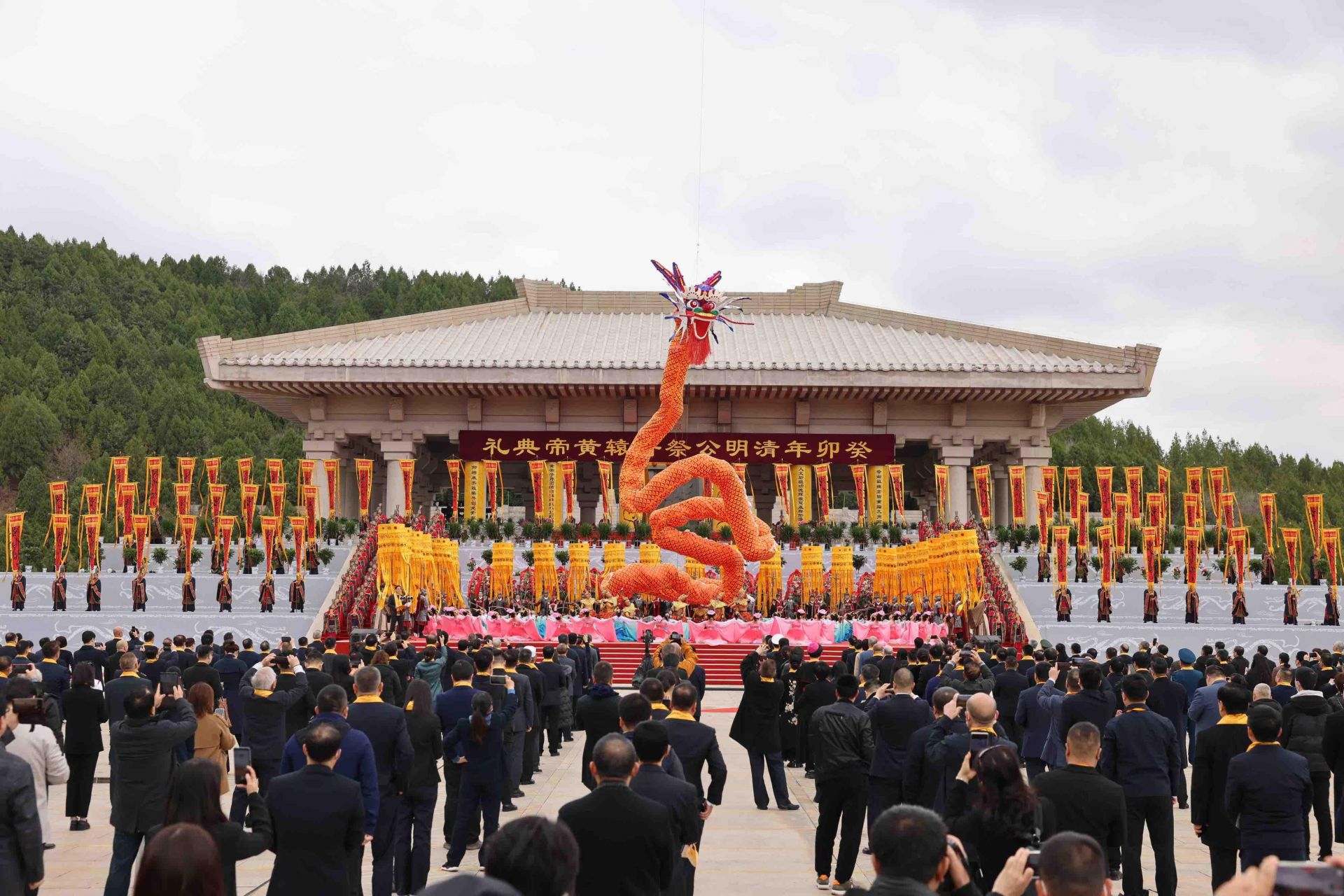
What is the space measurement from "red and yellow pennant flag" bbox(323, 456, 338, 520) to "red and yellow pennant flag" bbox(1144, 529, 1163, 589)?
1582 cm

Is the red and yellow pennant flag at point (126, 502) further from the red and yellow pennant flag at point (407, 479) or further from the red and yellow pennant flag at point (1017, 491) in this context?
the red and yellow pennant flag at point (1017, 491)

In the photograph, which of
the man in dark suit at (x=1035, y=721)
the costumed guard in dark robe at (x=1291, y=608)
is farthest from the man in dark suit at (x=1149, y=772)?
the costumed guard in dark robe at (x=1291, y=608)

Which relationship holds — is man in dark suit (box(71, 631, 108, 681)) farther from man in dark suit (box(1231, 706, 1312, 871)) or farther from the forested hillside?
the forested hillside

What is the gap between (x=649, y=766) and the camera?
17.0 feet

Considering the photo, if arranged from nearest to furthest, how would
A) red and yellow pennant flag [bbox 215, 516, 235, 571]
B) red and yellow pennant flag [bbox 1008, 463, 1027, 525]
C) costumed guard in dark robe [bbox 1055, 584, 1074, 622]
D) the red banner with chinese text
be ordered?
costumed guard in dark robe [bbox 1055, 584, 1074, 622] < red and yellow pennant flag [bbox 215, 516, 235, 571] < red and yellow pennant flag [bbox 1008, 463, 1027, 525] < the red banner with chinese text

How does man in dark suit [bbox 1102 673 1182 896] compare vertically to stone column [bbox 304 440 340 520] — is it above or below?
below

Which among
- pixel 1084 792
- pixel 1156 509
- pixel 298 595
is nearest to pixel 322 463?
pixel 298 595

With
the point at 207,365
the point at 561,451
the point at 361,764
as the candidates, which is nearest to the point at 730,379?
the point at 561,451

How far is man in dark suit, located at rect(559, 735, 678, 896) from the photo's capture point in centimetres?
437

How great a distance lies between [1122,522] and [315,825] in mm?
21519

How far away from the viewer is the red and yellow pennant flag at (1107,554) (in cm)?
2173

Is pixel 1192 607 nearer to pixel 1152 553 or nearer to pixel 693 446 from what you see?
pixel 1152 553

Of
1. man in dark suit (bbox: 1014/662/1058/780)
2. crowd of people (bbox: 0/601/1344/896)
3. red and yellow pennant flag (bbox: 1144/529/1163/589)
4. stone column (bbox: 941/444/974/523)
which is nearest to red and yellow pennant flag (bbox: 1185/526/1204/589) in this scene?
red and yellow pennant flag (bbox: 1144/529/1163/589)

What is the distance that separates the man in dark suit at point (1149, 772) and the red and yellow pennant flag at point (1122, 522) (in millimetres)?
16091
